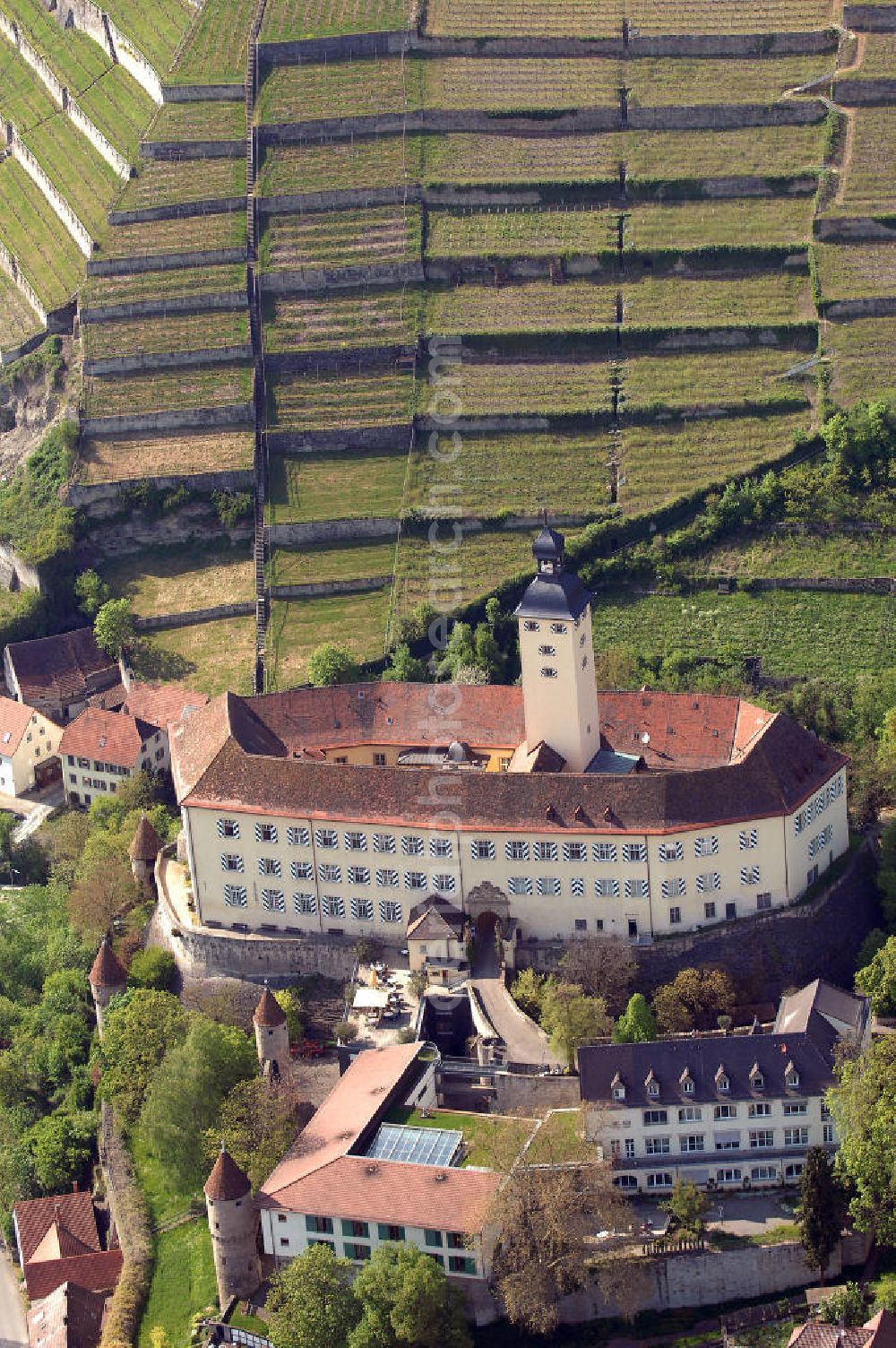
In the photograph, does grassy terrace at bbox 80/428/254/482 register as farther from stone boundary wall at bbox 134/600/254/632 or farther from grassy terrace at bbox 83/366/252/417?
stone boundary wall at bbox 134/600/254/632

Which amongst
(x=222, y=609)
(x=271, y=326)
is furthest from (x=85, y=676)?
(x=271, y=326)

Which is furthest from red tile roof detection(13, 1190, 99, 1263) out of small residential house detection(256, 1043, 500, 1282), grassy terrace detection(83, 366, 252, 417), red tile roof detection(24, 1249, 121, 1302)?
grassy terrace detection(83, 366, 252, 417)

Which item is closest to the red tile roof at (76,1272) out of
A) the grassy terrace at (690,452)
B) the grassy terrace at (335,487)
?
the grassy terrace at (335,487)

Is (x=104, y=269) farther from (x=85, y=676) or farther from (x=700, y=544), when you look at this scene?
(x=700, y=544)

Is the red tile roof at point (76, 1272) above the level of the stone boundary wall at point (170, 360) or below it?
below

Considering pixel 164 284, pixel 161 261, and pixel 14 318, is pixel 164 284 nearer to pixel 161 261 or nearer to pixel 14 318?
pixel 161 261

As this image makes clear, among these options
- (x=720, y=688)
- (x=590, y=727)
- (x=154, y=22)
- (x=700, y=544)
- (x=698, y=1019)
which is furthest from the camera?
(x=154, y=22)

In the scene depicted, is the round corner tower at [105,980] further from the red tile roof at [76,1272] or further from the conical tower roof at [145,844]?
the red tile roof at [76,1272]
